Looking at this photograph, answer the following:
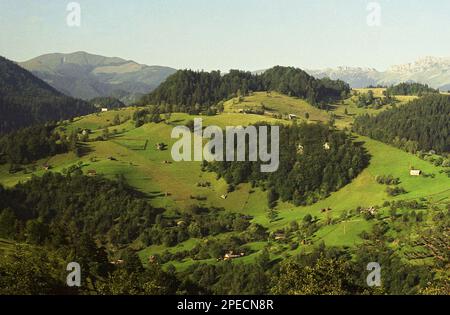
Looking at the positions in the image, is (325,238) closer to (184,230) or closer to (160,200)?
(184,230)

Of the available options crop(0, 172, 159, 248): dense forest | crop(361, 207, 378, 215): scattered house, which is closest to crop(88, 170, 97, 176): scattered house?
crop(0, 172, 159, 248): dense forest

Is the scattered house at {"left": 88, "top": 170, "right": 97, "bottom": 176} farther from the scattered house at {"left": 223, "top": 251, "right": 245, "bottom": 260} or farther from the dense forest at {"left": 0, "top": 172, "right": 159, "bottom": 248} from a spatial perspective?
the scattered house at {"left": 223, "top": 251, "right": 245, "bottom": 260}

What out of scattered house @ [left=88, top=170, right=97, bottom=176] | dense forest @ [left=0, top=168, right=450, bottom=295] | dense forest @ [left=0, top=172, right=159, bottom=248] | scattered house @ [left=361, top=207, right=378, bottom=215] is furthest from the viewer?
scattered house @ [left=88, top=170, right=97, bottom=176]

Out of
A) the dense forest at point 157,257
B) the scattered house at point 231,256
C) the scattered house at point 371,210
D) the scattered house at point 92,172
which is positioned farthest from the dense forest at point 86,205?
the scattered house at point 371,210

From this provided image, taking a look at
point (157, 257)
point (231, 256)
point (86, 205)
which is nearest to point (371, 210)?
point (231, 256)

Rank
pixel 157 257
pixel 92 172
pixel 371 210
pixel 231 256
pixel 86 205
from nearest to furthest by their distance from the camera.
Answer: pixel 231 256, pixel 157 257, pixel 371 210, pixel 86 205, pixel 92 172

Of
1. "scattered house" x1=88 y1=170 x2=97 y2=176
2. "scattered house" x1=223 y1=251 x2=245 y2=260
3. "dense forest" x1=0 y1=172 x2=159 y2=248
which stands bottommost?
"scattered house" x1=223 y1=251 x2=245 y2=260

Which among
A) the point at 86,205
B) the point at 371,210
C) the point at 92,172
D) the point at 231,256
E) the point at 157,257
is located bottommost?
the point at 157,257

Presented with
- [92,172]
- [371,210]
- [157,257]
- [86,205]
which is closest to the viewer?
[157,257]

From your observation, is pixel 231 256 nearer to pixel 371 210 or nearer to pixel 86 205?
pixel 371 210

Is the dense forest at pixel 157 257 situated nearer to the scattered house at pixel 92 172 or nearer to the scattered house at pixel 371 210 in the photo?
the scattered house at pixel 92 172

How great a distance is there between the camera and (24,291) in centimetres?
4444
